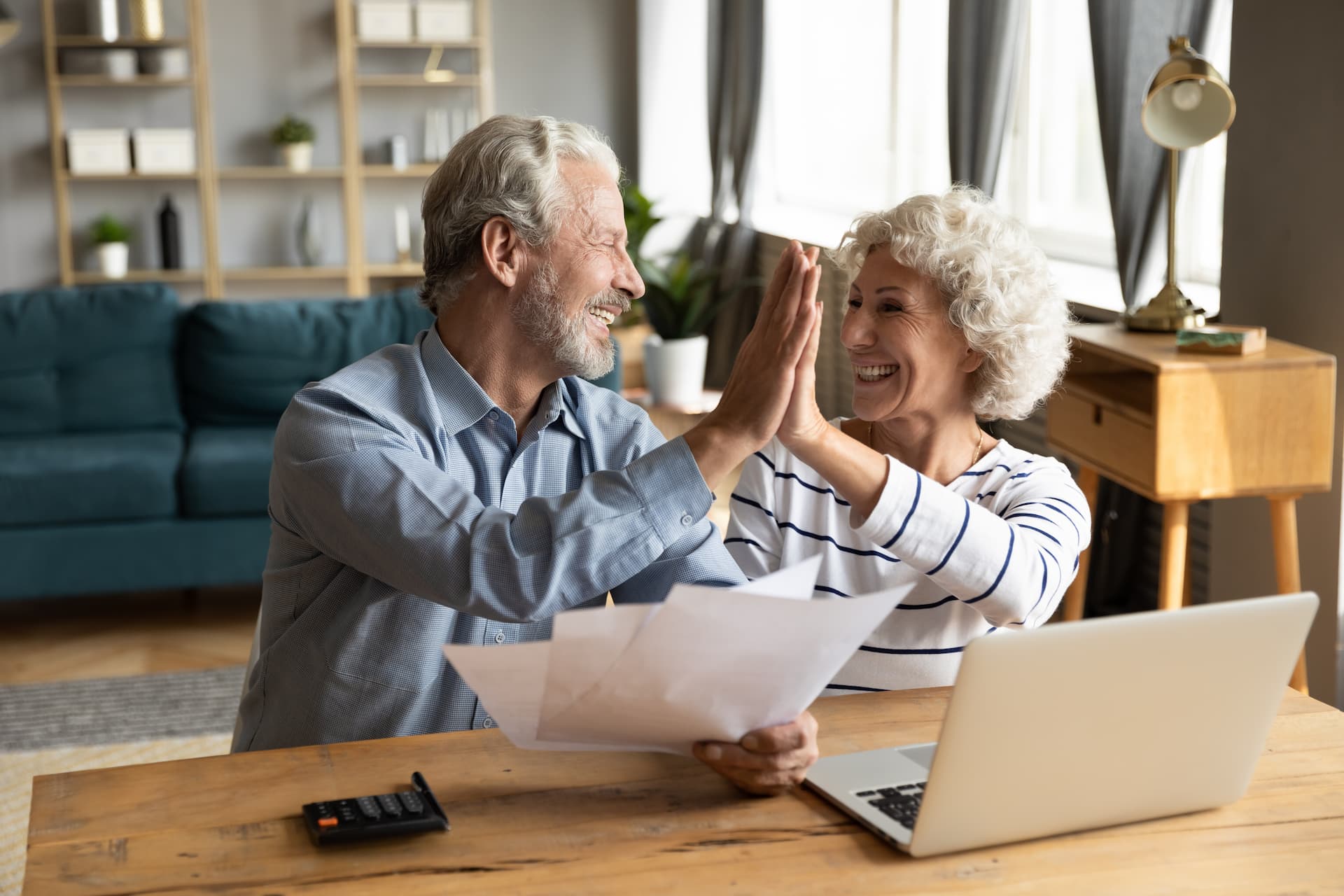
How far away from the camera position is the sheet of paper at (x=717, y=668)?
923 mm

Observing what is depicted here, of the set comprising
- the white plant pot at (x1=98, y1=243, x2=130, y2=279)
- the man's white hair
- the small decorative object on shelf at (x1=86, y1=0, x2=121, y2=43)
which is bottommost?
the white plant pot at (x1=98, y1=243, x2=130, y2=279)

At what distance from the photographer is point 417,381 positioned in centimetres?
147

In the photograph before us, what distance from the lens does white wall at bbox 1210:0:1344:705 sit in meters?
2.64

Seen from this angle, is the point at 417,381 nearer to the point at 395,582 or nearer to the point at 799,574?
the point at 395,582

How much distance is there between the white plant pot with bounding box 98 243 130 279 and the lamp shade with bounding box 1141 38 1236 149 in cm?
567

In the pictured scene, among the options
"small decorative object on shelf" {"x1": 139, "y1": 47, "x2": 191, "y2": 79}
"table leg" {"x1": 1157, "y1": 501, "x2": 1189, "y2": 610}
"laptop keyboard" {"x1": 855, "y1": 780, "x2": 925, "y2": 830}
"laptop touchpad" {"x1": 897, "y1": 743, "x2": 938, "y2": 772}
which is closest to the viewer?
"laptop keyboard" {"x1": 855, "y1": 780, "x2": 925, "y2": 830}

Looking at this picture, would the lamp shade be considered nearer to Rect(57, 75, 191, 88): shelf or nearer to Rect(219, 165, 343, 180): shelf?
Rect(219, 165, 343, 180): shelf

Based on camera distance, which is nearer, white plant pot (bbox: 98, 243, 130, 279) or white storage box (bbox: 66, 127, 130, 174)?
white storage box (bbox: 66, 127, 130, 174)

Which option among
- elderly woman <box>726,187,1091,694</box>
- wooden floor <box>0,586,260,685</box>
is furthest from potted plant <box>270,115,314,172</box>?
elderly woman <box>726,187,1091,694</box>

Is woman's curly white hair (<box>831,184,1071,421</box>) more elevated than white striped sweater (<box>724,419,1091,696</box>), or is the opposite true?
woman's curly white hair (<box>831,184,1071,421</box>)

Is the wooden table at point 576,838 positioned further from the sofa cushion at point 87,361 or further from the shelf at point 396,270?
the shelf at point 396,270

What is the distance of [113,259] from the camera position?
6922mm

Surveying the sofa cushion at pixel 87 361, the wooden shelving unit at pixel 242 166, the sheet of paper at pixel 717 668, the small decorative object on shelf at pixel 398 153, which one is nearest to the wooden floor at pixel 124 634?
the sofa cushion at pixel 87 361

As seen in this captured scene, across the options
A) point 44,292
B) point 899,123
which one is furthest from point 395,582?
point 899,123
